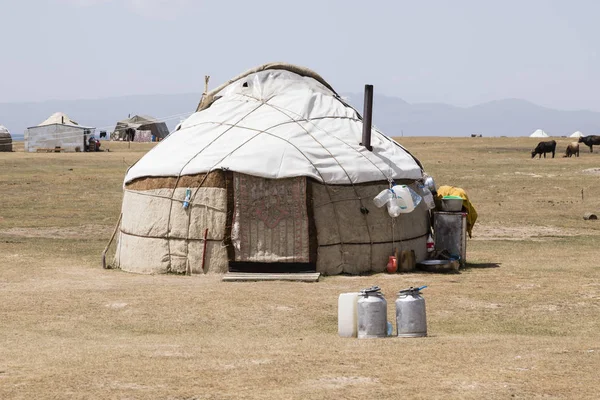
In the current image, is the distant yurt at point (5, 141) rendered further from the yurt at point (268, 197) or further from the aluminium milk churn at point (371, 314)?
the aluminium milk churn at point (371, 314)

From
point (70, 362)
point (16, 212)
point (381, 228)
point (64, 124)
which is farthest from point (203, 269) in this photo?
point (64, 124)

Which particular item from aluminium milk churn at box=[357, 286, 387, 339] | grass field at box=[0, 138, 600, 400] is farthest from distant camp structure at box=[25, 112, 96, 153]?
aluminium milk churn at box=[357, 286, 387, 339]

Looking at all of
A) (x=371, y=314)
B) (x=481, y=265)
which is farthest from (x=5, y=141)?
(x=371, y=314)

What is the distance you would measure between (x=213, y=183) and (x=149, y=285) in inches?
80.5

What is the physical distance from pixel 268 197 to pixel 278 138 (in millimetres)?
1171

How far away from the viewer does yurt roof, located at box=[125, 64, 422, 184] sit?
53.3 ft

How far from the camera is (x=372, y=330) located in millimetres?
10719

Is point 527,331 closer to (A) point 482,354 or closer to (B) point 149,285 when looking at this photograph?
(A) point 482,354

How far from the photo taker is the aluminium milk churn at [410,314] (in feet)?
34.9

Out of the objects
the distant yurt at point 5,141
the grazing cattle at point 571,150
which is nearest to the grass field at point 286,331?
the grazing cattle at point 571,150

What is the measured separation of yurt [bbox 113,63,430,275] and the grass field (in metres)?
0.64

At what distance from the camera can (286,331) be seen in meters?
11.7

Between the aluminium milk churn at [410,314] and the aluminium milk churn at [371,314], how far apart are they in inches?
6.5

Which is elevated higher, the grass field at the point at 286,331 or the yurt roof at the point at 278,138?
the yurt roof at the point at 278,138
